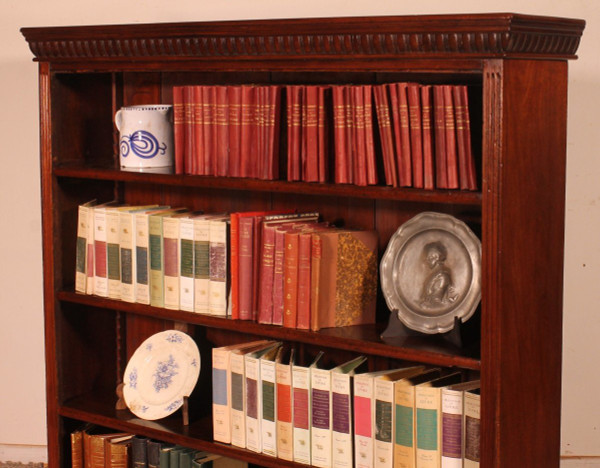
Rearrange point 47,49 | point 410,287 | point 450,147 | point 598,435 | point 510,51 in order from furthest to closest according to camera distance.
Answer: point 598,435 → point 47,49 → point 410,287 → point 450,147 → point 510,51

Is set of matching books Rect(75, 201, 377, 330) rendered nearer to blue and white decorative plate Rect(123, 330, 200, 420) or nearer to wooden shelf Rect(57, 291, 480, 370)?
wooden shelf Rect(57, 291, 480, 370)

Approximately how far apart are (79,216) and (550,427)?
1490mm

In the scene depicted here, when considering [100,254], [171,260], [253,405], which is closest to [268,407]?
[253,405]

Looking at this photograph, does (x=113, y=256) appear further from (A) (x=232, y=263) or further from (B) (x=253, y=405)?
(B) (x=253, y=405)

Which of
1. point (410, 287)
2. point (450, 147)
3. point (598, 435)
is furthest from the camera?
point (598, 435)

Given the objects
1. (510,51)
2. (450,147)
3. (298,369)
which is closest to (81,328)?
(298,369)

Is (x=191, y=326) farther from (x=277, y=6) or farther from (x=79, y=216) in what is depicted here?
(x=277, y=6)

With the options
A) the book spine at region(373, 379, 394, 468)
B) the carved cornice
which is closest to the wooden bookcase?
the carved cornice

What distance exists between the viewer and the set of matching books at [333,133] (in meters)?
2.06

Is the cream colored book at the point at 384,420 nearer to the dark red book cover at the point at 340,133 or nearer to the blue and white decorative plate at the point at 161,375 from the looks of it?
the dark red book cover at the point at 340,133

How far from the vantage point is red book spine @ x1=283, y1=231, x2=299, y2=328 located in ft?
7.58

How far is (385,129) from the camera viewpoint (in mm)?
2143

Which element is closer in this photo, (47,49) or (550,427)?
(550,427)

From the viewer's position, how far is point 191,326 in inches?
108
